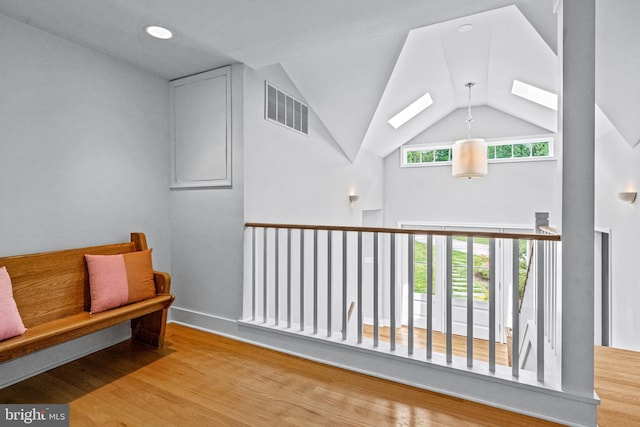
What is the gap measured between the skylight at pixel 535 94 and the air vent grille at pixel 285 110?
114 inches

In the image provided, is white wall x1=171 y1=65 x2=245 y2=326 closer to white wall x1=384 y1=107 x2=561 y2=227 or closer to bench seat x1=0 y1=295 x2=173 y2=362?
bench seat x1=0 y1=295 x2=173 y2=362

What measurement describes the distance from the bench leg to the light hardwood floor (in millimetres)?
139

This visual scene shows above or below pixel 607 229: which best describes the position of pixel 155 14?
above

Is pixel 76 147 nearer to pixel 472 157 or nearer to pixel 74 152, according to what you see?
pixel 74 152

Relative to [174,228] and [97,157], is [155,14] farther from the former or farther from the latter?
[174,228]

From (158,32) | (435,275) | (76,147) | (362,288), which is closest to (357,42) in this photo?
(158,32)

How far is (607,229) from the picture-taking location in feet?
12.8

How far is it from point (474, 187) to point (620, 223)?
271cm

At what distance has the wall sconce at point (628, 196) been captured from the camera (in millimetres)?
3300

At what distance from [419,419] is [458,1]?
240 cm

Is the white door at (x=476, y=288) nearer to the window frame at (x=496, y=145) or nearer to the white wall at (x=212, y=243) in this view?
the window frame at (x=496, y=145)

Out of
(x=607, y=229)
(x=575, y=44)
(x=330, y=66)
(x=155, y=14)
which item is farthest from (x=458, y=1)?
(x=607, y=229)

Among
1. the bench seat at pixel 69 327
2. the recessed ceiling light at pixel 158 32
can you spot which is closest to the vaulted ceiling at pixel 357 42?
the recessed ceiling light at pixel 158 32

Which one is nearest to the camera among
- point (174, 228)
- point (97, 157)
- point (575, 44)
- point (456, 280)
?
point (575, 44)
